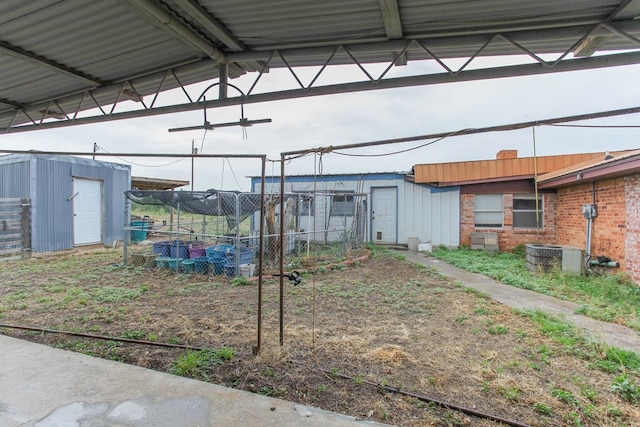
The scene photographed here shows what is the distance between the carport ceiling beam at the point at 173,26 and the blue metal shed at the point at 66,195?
836cm

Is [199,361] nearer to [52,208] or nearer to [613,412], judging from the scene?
[613,412]

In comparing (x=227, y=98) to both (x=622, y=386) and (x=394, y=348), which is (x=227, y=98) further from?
(x=622, y=386)

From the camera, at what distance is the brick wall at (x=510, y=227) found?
10.3m

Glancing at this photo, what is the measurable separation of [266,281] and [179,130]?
3273 millimetres

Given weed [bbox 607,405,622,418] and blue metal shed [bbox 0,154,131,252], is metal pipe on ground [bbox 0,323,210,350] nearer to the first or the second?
weed [bbox 607,405,622,418]

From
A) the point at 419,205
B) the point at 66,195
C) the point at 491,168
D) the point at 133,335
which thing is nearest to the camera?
the point at 133,335

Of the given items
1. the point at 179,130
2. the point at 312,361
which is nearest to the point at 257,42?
the point at 179,130

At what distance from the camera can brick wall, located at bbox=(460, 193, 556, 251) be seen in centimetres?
1027

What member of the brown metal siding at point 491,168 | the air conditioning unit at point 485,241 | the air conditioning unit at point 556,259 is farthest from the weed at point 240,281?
the air conditioning unit at point 485,241

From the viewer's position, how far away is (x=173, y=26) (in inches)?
125

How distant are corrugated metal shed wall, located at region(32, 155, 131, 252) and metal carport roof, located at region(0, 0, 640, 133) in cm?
564

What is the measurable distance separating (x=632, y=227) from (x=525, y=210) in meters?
4.39

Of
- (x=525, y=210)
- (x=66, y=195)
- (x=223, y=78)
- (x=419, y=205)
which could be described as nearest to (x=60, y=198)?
(x=66, y=195)

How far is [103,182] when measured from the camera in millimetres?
11008
